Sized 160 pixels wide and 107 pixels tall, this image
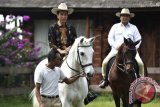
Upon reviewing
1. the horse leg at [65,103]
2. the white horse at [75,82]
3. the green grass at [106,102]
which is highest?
the white horse at [75,82]

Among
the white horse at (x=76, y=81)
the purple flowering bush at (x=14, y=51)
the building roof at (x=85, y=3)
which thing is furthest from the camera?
the building roof at (x=85, y=3)

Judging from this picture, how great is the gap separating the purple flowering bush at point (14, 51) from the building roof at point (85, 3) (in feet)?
11.0

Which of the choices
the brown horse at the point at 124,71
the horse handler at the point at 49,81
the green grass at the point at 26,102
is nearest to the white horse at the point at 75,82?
the horse handler at the point at 49,81

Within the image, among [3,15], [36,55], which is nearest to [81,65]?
[36,55]

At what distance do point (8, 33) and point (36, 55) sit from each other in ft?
4.47

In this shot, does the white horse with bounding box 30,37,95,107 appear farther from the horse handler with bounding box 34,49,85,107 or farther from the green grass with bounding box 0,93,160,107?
the green grass with bounding box 0,93,160,107

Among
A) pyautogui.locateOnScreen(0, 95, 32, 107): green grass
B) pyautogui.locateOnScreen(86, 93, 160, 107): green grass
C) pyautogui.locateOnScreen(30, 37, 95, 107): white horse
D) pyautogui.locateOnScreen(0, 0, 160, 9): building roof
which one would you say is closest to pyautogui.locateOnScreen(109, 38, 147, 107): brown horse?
pyautogui.locateOnScreen(30, 37, 95, 107): white horse

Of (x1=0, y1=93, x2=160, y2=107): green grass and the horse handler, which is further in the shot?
(x1=0, y1=93, x2=160, y2=107): green grass

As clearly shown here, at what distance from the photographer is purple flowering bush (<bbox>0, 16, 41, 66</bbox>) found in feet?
59.2

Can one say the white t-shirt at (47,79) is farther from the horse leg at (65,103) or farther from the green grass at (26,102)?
the green grass at (26,102)

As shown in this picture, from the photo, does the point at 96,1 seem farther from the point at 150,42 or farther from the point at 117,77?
the point at 117,77

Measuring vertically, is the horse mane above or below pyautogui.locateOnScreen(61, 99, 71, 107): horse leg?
above

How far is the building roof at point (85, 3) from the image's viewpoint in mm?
21547

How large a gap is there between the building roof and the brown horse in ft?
27.5
